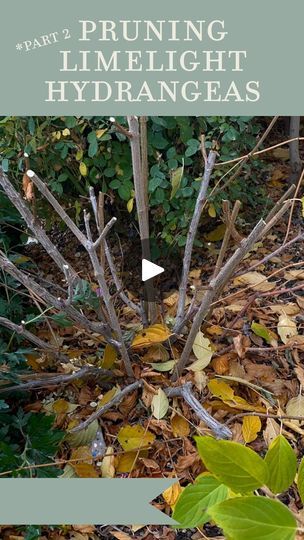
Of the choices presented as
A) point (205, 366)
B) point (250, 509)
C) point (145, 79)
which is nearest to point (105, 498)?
point (205, 366)

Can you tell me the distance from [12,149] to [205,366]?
0.59 m

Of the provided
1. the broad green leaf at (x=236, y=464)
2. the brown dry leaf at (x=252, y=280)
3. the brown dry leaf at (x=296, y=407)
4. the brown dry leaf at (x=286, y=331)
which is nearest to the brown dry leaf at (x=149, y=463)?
the brown dry leaf at (x=296, y=407)

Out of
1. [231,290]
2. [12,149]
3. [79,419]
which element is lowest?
[79,419]

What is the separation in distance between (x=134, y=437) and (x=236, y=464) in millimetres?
584

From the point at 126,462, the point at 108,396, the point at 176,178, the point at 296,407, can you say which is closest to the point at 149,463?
the point at 126,462

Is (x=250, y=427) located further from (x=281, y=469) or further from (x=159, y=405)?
(x=281, y=469)

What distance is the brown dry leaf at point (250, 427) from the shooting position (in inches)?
35.9

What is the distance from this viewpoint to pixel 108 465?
0.92 m

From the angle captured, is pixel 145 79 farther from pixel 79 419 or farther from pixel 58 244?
pixel 58 244

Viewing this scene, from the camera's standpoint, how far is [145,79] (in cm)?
73

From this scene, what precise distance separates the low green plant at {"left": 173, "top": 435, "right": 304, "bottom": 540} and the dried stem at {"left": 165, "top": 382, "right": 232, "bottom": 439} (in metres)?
0.42

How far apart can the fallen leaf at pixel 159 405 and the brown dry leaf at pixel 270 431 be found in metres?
0.17

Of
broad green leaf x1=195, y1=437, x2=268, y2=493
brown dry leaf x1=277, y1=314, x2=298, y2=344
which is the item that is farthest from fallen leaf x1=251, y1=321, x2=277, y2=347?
broad green leaf x1=195, y1=437, x2=268, y2=493

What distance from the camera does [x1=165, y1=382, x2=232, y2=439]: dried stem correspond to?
0.84m
